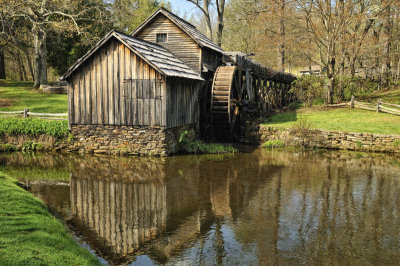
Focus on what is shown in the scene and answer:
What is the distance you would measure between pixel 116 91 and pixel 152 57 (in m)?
2.11

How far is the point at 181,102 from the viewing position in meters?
15.7

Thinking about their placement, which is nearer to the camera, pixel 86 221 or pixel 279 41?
pixel 86 221

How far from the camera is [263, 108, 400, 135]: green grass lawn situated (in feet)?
54.2

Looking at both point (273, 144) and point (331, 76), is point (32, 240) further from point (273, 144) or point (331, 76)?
point (331, 76)

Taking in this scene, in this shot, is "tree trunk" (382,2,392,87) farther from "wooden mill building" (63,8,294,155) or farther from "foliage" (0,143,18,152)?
"foliage" (0,143,18,152)

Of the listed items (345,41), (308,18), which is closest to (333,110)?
(345,41)

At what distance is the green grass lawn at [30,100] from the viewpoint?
69.6 feet

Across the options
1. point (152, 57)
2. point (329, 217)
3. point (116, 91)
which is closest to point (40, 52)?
point (116, 91)

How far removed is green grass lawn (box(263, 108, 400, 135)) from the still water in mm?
2580

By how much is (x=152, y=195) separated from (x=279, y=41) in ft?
69.5

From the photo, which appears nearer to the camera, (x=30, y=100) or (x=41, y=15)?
(x=30, y=100)

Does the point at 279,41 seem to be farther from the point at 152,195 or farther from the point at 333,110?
the point at 152,195

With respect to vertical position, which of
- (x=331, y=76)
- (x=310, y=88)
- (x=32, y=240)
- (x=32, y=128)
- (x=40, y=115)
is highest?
(x=331, y=76)

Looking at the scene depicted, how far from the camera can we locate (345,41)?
22.2 metres
